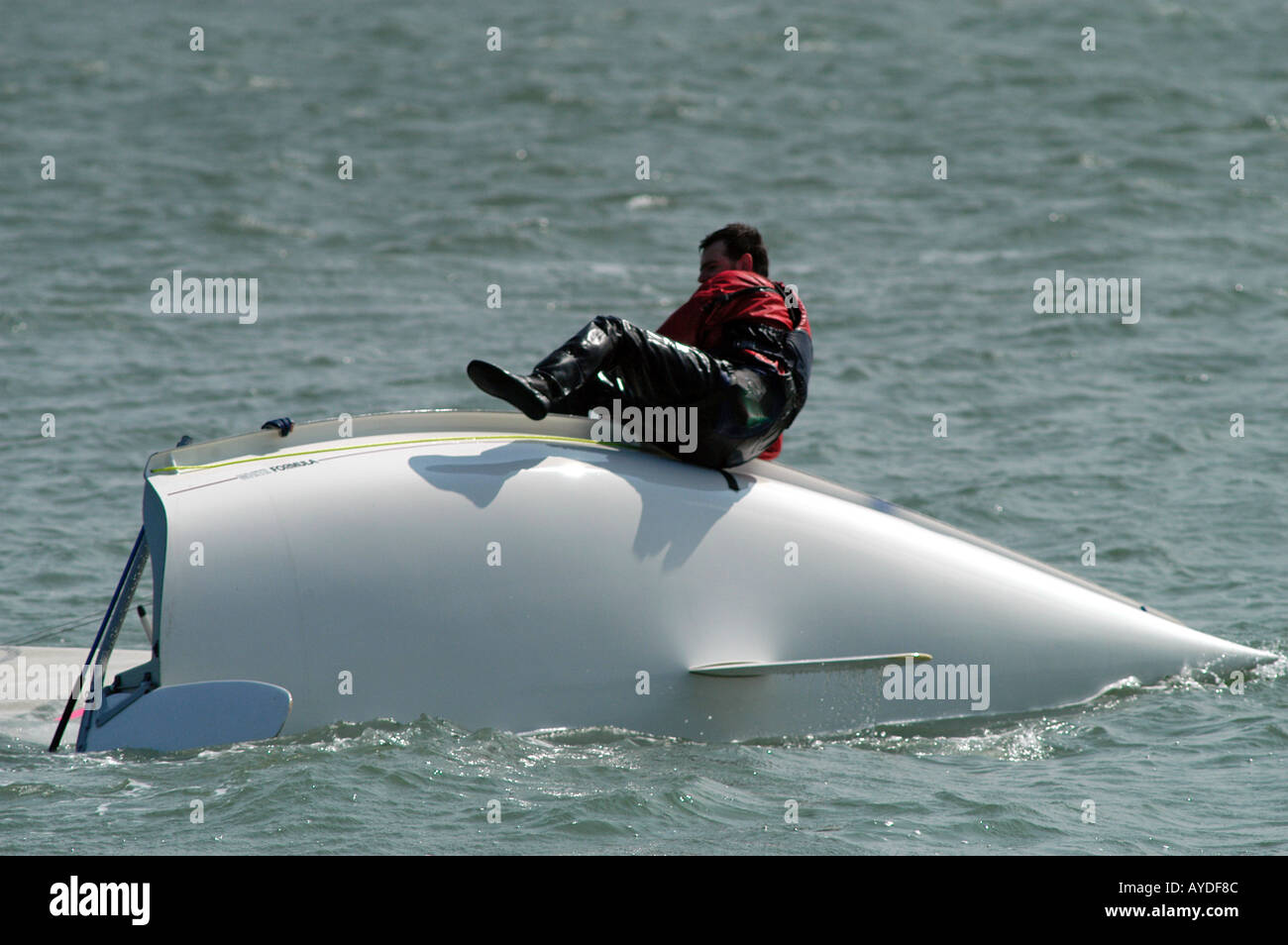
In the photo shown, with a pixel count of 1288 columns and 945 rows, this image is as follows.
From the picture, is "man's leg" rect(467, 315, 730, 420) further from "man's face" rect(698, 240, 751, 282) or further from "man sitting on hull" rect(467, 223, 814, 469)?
"man's face" rect(698, 240, 751, 282)

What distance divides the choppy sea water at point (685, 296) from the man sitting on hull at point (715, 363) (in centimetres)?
116

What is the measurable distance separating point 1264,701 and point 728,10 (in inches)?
723

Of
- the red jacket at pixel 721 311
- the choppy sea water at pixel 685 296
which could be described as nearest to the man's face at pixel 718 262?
the red jacket at pixel 721 311

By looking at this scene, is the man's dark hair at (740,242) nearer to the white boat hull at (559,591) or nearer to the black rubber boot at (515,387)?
the white boat hull at (559,591)

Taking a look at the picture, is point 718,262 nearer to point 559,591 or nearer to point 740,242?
point 740,242

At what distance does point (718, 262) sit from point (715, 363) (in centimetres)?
58

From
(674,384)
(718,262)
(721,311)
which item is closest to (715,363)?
(674,384)

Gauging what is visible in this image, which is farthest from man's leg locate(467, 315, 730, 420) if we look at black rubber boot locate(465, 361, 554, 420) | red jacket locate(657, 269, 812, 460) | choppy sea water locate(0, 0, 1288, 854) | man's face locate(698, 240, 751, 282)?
choppy sea water locate(0, 0, 1288, 854)

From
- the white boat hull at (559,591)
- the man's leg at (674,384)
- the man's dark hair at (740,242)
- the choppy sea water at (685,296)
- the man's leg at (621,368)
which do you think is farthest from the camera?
the man's dark hair at (740,242)

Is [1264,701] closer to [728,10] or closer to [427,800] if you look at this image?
[427,800]

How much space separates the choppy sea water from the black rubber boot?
3.69ft

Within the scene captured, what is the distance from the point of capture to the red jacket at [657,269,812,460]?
5770mm

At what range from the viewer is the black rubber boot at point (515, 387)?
16.6ft

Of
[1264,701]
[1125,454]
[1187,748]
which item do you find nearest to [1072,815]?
[1187,748]
